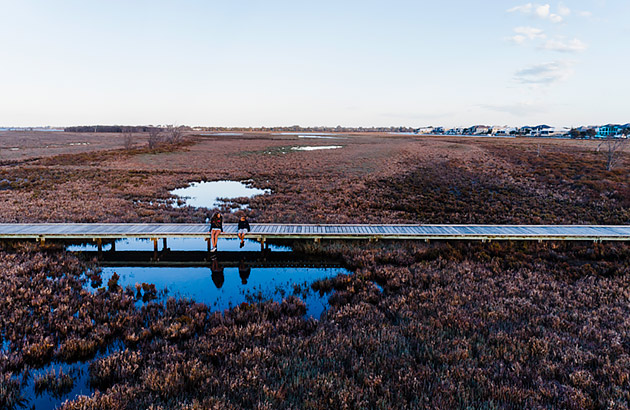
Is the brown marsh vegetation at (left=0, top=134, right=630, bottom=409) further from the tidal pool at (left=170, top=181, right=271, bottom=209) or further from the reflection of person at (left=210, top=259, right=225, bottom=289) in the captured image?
the tidal pool at (left=170, top=181, right=271, bottom=209)

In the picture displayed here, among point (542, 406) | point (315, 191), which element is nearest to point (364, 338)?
point (542, 406)

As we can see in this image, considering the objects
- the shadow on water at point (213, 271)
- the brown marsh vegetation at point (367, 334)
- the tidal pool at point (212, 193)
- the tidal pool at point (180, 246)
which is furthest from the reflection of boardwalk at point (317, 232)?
the tidal pool at point (212, 193)

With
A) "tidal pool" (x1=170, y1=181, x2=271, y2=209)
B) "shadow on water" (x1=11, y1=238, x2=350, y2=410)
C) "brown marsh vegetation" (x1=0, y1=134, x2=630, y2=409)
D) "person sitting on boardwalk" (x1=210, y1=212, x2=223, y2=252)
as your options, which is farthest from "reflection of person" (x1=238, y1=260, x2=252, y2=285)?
"tidal pool" (x1=170, y1=181, x2=271, y2=209)

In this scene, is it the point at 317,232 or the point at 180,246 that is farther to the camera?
the point at 180,246

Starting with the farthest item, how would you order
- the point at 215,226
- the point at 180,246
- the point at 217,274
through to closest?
the point at 180,246, the point at 215,226, the point at 217,274

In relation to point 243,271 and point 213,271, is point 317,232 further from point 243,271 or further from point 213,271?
point 213,271

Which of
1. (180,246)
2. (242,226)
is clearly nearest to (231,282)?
(242,226)

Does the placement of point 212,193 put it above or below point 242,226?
below

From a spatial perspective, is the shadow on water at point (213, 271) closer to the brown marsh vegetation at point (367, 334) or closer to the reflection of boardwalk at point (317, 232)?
the brown marsh vegetation at point (367, 334)
